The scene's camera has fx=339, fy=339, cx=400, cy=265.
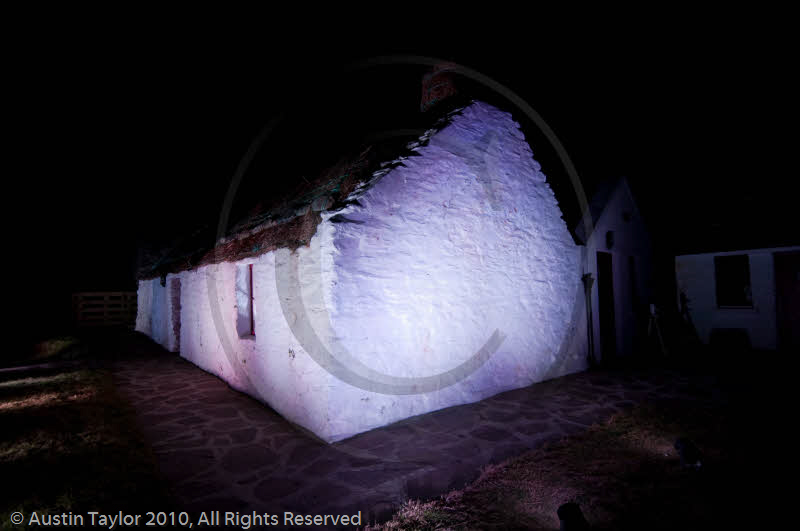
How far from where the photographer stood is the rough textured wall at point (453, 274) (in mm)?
4434

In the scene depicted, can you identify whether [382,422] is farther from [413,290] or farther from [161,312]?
[161,312]

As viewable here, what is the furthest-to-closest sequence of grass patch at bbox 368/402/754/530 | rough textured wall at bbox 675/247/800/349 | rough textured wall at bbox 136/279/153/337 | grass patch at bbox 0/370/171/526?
rough textured wall at bbox 136/279/153/337 → rough textured wall at bbox 675/247/800/349 → grass patch at bbox 0/370/171/526 → grass patch at bbox 368/402/754/530

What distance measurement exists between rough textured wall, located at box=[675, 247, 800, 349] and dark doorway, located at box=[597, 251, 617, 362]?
4.46m

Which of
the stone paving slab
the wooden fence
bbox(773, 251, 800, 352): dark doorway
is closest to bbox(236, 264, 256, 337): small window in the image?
the stone paving slab

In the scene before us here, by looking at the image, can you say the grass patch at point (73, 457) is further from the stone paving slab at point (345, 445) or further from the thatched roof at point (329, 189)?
the thatched roof at point (329, 189)

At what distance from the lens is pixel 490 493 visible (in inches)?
121

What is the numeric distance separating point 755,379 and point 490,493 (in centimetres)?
727

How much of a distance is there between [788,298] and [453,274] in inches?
451

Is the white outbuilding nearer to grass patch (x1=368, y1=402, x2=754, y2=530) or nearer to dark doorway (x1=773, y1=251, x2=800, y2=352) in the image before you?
grass patch (x1=368, y1=402, x2=754, y2=530)

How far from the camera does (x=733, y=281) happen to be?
1084cm

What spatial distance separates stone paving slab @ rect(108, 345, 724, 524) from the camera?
3111 millimetres

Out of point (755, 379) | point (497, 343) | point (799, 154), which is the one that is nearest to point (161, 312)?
point (497, 343)

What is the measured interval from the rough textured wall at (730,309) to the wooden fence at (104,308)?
27027 millimetres

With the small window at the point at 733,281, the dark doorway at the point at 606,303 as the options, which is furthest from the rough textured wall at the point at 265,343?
the small window at the point at 733,281
